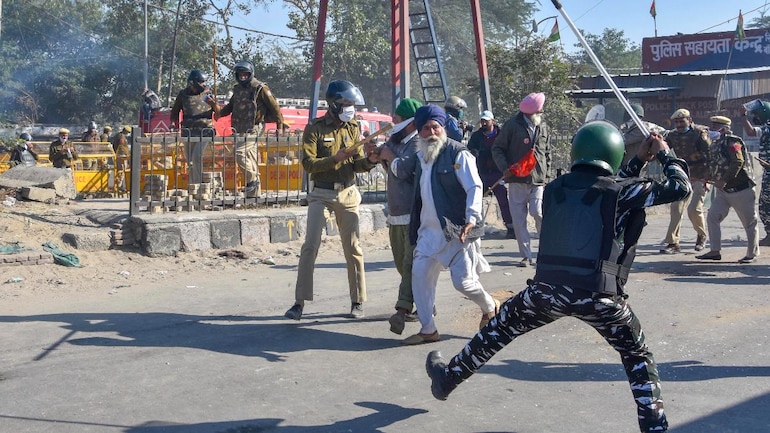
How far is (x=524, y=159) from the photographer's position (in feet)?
31.5

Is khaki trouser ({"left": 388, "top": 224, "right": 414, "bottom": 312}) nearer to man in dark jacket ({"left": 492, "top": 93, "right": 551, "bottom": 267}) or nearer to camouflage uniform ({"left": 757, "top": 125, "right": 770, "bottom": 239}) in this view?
man in dark jacket ({"left": 492, "top": 93, "right": 551, "bottom": 267})

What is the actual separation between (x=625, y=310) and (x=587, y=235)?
16.6 inches

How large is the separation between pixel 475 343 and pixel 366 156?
281cm

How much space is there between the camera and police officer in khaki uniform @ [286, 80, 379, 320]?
23.4ft

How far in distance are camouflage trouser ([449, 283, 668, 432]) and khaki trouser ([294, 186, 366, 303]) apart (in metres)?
2.93

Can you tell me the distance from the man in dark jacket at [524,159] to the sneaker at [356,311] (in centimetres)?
296

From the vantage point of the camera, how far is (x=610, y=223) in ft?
13.6

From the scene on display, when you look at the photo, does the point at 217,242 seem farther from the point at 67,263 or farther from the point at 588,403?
the point at 588,403

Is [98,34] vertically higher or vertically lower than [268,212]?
higher

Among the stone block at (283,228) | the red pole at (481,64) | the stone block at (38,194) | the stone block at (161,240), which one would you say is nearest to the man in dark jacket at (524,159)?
the stone block at (283,228)

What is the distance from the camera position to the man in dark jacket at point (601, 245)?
164 inches

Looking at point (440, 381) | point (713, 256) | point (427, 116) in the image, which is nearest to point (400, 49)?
point (713, 256)

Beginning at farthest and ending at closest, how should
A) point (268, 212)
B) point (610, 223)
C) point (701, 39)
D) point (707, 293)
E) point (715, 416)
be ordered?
point (701, 39) → point (268, 212) → point (707, 293) → point (715, 416) → point (610, 223)

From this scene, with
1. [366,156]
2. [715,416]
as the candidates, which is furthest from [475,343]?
[366,156]
